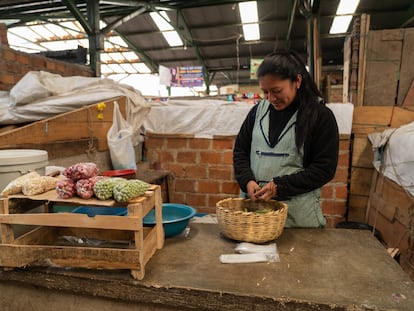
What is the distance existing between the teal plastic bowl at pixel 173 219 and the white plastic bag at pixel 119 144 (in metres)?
1.44

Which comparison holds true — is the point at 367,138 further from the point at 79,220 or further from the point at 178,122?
the point at 79,220

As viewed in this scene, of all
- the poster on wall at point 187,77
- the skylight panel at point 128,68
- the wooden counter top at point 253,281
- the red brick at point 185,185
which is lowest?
the red brick at point 185,185

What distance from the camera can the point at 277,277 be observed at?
0.94 meters

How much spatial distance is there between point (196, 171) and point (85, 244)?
2274 mm

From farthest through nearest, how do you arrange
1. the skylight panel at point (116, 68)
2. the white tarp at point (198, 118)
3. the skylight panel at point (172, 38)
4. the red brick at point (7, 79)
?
the skylight panel at point (116, 68), the skylight panel at point (172, 38), the white tarp at point (198, 118), the red brick at point (7, 79)

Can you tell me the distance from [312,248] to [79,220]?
2.87ft

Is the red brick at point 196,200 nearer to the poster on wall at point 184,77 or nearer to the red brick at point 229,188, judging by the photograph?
the red brick at point 229,188

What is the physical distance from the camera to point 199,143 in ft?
Answer: 11.0

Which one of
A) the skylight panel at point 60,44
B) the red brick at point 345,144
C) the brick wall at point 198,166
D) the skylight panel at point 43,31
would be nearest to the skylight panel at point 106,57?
the skylight panel at point 60,44

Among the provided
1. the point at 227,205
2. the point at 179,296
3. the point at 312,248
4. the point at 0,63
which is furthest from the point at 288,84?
the point at 0,63

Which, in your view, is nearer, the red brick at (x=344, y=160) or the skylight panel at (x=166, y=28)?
the red brick at (x=344, y=160)

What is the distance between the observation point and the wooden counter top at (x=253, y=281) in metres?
0.84

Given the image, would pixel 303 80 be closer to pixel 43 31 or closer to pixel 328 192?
pixel 328 192

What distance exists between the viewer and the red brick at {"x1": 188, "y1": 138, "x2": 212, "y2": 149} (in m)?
3.31
